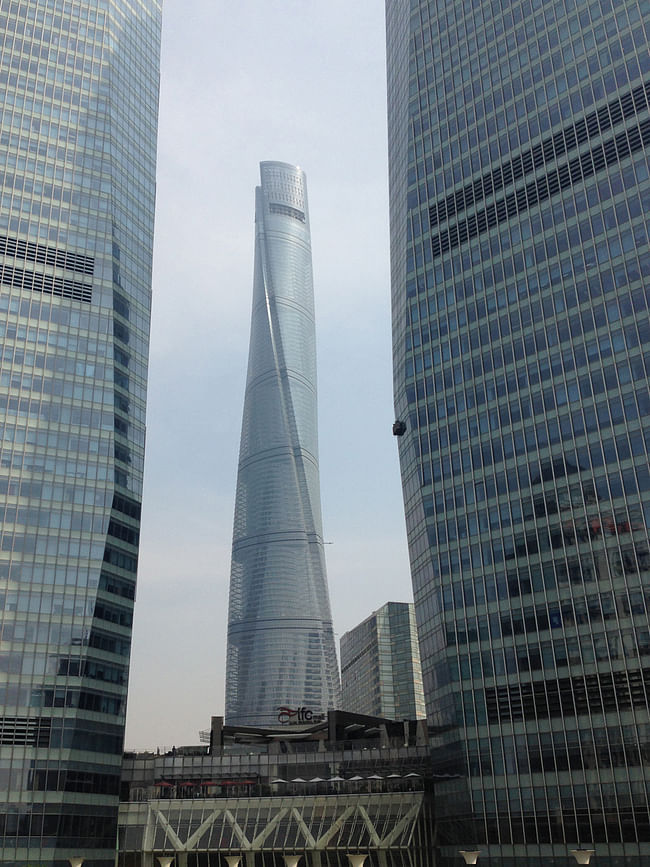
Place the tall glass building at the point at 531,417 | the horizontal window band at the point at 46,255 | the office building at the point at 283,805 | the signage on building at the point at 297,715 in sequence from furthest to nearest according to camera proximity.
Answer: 1. the signage on building at the point at 297,715
2. the horizontal window band at the point at 46,255
3. the office building at the point at 283,805
4. the tall glass building at the point at 531,417

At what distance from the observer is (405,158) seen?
134m

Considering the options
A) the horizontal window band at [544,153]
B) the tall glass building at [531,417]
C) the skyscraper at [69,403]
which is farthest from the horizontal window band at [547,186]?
the skyscraper at [69,403]

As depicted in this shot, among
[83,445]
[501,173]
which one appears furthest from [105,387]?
[501,173]

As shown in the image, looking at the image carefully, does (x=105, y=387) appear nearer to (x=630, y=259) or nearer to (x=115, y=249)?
(x=115, y=249)

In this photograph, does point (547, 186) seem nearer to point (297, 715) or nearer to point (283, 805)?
point (283, 805)

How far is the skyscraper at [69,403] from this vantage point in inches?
4075

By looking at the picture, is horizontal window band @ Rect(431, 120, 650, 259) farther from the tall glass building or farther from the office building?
the office building

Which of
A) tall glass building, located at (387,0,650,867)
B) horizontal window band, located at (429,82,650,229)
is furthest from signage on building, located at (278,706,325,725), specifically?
horizontal window band, located at (429,82,650,229)

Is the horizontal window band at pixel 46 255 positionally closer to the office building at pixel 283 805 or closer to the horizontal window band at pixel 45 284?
the horizontal window band at pixel 45 284

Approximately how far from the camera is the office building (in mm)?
102938

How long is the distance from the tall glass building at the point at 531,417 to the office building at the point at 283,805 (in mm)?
6646

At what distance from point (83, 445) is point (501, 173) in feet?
226

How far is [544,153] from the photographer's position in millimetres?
114688

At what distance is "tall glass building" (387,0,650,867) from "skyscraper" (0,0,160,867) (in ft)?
135
